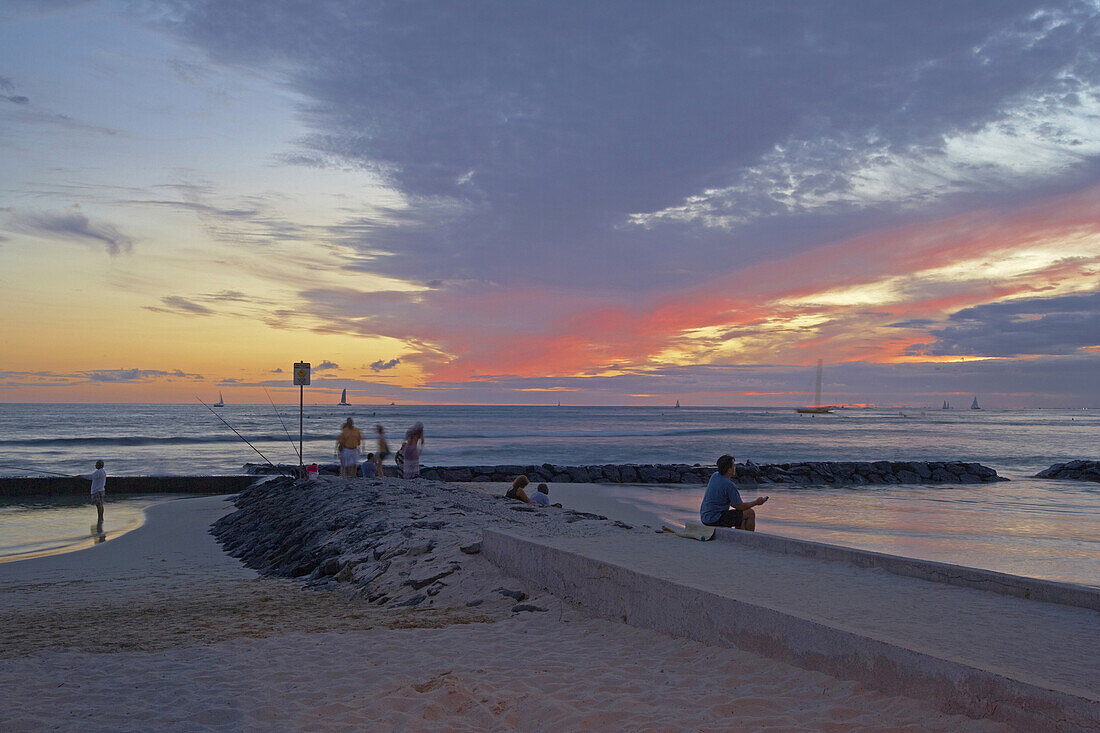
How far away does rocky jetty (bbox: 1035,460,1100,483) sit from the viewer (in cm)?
2917

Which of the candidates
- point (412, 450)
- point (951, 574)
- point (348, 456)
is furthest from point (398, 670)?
point (348, 456)

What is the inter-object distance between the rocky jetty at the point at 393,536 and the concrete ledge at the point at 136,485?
6375mm

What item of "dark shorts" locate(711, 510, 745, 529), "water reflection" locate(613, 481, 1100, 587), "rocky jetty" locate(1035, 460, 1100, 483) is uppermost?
"dark shorts" locate(711, 510, 745, 529)

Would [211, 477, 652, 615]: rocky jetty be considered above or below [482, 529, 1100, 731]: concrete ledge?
below

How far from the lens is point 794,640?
4.53m

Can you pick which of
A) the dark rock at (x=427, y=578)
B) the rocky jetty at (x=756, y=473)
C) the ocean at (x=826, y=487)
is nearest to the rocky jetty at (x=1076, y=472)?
the ocean at (x=826, y=487)

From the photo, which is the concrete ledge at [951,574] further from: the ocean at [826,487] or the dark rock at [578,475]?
the dark rock at [578,475]

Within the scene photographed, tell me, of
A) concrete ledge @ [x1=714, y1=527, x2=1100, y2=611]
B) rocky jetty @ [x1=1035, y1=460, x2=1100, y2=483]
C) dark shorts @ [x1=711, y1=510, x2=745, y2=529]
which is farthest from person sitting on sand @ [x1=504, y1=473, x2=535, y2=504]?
rocky jetty @ [x1=1035, y1=460, x2=1100, y2=483]

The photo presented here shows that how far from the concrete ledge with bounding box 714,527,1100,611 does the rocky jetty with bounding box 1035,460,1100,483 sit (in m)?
28.1

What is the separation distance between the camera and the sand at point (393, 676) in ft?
13.5

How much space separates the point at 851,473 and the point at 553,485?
12169 mm

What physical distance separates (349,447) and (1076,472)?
28.2 metres

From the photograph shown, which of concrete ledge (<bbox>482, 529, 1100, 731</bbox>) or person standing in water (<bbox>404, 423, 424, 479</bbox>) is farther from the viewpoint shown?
person standing in water (<bbox>404, 423, 424, 479</bbox>)

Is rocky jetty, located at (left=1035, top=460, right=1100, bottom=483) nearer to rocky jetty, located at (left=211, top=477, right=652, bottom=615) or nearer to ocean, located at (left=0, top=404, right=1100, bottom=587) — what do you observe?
ocean, located at (left=0, top=404, right=1100, bottom=587)
